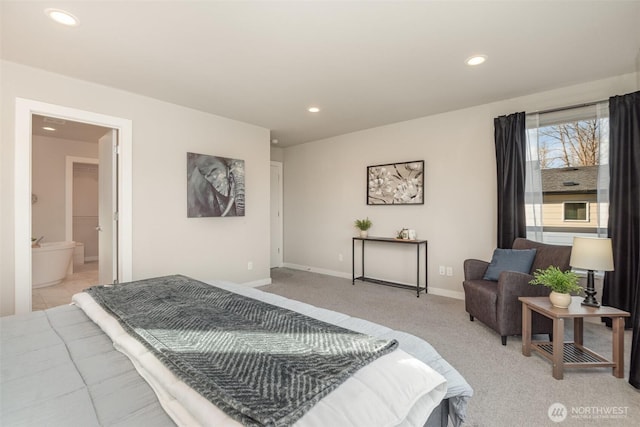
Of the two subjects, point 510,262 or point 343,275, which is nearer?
point 510,262

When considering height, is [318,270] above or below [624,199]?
below

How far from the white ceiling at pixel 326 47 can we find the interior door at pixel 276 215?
2620 millimetres

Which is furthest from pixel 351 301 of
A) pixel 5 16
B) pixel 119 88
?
pixel 5 16

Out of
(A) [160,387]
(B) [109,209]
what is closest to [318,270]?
(B) [109,209]

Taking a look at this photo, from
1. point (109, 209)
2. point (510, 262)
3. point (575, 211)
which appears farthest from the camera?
point (109, 209)

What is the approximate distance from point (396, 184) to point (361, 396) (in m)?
4.00

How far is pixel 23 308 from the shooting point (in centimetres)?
271

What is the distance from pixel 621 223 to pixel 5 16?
204 inches

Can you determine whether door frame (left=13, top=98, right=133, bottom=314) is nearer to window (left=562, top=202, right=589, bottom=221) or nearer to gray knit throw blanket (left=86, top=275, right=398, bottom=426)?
gray knit throw blanket (left=86, top=275, right=398, bottom=426)

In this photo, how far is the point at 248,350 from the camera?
1054 millimetres

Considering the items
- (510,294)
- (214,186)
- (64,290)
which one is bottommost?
(64,290)

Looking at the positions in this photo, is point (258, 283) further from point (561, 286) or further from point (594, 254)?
point (594, 254)

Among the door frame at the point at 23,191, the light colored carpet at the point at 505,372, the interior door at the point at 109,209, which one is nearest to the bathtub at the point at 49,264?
the interior door at the point at 109,209

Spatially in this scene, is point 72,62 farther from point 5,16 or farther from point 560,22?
point 560,22
